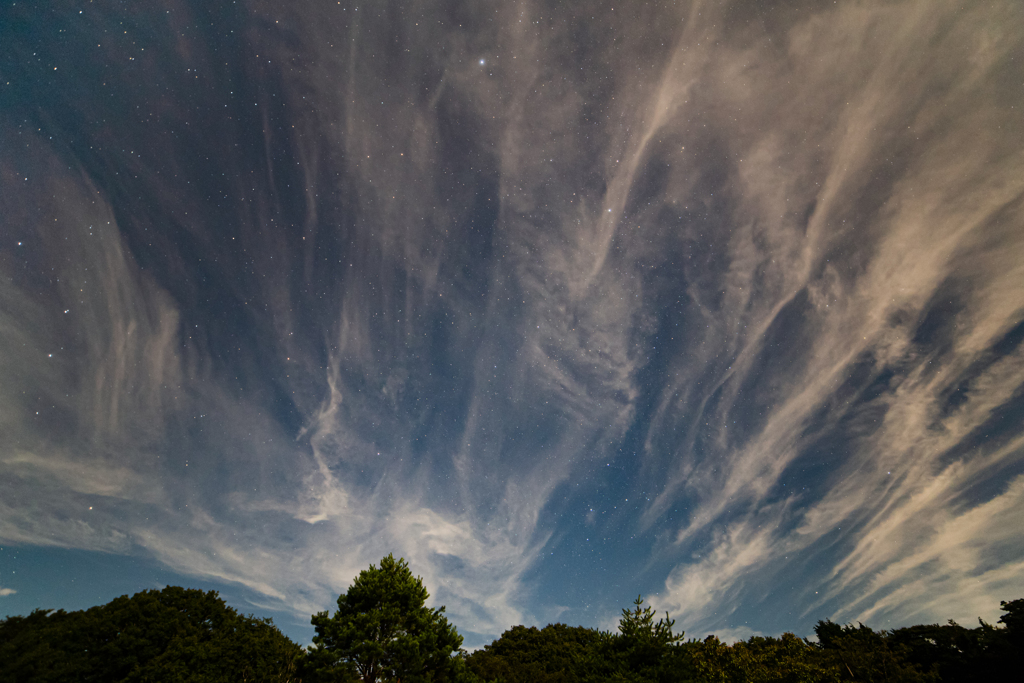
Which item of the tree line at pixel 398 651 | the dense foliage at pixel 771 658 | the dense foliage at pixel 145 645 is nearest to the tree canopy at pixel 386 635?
the tree line at pixel 398 651

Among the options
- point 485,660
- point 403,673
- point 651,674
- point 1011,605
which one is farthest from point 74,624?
point 1011,605

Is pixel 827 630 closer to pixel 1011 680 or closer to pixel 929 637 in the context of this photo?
pixel 929 637

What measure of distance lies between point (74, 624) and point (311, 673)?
Result: 29702 millimetres

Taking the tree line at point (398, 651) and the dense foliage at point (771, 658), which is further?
the tree line at point (398, 651)

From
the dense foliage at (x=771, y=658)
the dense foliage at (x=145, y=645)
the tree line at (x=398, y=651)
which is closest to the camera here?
the dense foliage at (x=771, y=658)

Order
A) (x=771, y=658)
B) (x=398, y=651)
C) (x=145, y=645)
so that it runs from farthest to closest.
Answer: (x=145, y=645)
(x=771, y=658)
(x=398, y=651)

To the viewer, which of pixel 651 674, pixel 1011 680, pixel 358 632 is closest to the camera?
pixel 651 674

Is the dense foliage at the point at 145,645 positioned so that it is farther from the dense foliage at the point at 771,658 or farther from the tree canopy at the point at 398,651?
the dense foliage at the point at 771,658

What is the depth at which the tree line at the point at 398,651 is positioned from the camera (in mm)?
27281

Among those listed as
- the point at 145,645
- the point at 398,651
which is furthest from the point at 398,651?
the point at 145,645

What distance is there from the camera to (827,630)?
5153cm

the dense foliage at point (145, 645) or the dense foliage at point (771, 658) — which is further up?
the dense foliage at point (145, 645)

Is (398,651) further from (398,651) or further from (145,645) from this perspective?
(145,645)

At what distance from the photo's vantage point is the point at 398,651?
27.6 metres
